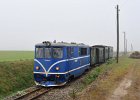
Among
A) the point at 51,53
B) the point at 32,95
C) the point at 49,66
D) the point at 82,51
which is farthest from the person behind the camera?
the point at 82,51

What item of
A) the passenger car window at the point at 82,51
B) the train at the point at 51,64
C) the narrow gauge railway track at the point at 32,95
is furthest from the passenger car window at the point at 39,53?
the passenger car window at the point at 82,51

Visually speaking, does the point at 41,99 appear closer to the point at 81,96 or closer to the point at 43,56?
the point at 81,96

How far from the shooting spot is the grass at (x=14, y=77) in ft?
72.6

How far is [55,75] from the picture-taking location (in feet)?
69.0

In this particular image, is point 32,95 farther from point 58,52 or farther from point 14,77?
point 14,77

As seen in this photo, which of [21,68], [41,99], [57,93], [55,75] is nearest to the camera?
[41,99]

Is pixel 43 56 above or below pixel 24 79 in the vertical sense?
above

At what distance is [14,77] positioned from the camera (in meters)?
24.5

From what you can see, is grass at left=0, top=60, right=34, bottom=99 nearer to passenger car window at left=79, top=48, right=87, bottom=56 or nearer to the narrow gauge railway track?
the narrow gauge railway track

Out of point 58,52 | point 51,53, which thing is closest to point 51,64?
point 51,53

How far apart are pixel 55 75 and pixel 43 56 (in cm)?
163

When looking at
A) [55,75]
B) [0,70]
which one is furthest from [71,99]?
[0,70]

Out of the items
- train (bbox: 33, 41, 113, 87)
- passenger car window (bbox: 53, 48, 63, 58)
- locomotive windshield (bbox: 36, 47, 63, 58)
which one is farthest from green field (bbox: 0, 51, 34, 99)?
passenger car window (bbox: 53, 48, 63, 58)

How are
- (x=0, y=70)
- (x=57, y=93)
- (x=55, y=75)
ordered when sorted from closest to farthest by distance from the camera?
(x=57, y=93) → (x=55, y=75) → (x=0, y=70)
